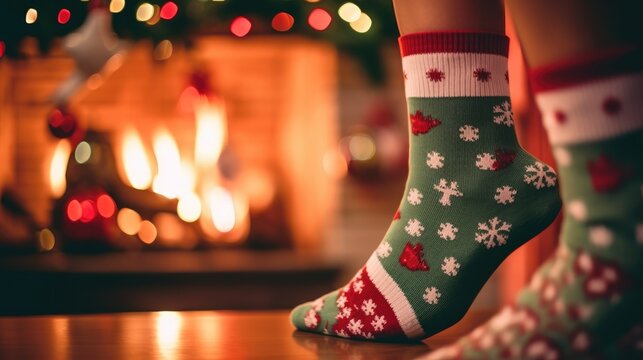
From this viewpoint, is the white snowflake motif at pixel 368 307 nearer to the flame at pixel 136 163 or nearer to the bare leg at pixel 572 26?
the bare leg at pixel 572 26

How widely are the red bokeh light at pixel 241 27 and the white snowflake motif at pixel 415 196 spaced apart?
1424 mm

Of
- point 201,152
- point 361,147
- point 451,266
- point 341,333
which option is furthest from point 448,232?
point 201,152

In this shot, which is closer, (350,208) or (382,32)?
(382,32)

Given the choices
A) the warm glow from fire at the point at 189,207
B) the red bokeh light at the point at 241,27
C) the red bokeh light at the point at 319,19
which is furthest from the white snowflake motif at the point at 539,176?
the warm glow from fire at the point at 189,207

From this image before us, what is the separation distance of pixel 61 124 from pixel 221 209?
843 mm

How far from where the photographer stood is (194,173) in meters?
2.78

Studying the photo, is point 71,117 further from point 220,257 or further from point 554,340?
point 554,340

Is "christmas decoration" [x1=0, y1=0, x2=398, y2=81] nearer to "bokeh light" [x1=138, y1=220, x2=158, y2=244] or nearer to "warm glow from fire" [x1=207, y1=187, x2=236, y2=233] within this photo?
"warm glow from fire" [x1=207, y1=187, x2=236, y2=233]

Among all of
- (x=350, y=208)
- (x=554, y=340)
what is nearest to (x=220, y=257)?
(x=350, y=208)

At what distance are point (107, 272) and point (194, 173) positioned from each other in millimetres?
617

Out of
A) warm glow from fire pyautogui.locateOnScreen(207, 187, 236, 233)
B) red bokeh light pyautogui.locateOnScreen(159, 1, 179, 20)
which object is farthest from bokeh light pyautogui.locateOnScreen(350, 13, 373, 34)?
warm glow from fire pyautogui.locateOnScreen(207, 187, 236, 233)

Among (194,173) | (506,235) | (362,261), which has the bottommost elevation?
(362,261)

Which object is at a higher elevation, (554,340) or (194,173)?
(194,173)

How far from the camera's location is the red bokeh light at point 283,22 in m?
2.00
